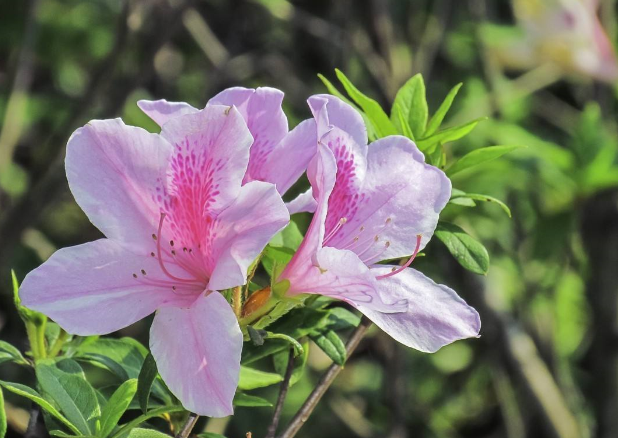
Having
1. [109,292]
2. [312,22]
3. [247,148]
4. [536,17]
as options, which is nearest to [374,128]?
[247,148]

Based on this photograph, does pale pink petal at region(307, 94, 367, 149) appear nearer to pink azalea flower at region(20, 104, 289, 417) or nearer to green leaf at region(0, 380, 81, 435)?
pink azalea flower at region(20, 104, 289, 417)

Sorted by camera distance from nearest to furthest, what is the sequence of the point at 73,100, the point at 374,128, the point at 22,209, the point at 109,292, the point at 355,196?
1. the point at 109,292
2. the point at 355,196
3. the point at 374,128
4. the point at 22,209
5. the point at 73,100

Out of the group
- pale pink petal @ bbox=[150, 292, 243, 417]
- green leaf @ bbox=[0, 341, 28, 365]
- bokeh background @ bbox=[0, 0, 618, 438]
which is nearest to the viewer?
pale pink petal @ bbox=[150, 292, 243, 417]

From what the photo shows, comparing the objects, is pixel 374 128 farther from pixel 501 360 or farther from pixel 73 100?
pixel 73 100

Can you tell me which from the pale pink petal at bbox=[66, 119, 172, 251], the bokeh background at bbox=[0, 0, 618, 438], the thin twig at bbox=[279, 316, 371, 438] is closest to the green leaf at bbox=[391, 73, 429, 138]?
the thin twig at bbox=[279, 316, 371, 438]

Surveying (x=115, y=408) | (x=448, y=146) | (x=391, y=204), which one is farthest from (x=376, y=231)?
(x=448, y=146)

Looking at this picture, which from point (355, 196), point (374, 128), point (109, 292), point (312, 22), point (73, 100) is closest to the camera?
point (109, 292)

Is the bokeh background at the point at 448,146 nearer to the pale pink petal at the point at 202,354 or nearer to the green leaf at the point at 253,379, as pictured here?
the green leaf at the point at 253,379
